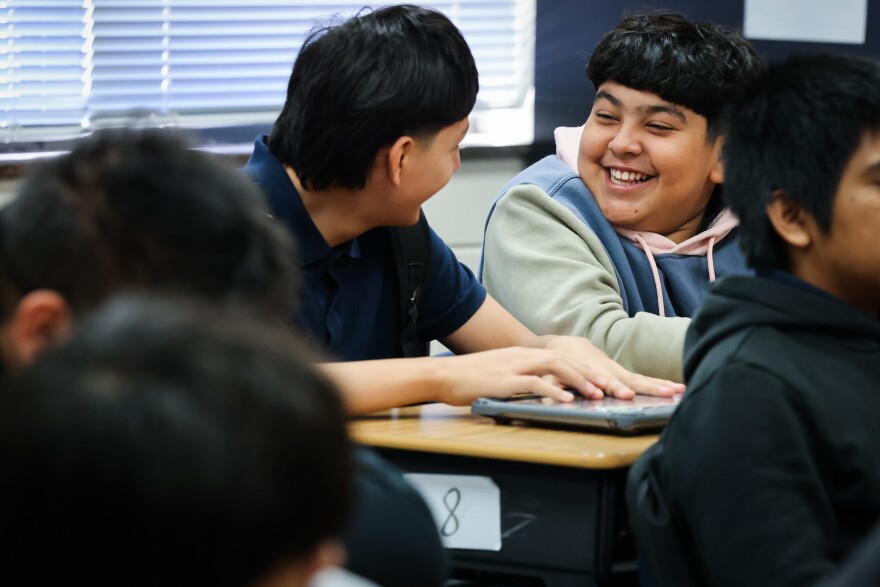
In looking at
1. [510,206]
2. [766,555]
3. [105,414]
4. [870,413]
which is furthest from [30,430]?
[510,206]

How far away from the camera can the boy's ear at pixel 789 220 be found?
5.09 ft

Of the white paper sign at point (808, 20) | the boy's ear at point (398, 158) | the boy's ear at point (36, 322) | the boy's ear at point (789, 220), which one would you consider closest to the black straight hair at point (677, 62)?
the boy's ear at point (398, 158)

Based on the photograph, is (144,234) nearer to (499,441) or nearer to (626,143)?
(499,441)

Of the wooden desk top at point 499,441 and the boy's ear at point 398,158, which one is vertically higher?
the boy's ear at point 398,158

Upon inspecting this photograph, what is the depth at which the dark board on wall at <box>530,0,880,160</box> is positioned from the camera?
3.96 m

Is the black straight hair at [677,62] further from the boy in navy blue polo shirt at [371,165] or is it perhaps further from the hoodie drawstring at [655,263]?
the boy in navy blue polo shirt at [371,165]

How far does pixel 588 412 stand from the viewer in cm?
180

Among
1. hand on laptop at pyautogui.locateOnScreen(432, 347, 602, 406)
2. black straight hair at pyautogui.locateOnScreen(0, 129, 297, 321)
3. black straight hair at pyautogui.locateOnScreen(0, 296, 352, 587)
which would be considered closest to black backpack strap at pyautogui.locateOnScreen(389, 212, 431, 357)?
hand on laptop at pyautogui.locateOnScreen(432, 347, 602, 406)

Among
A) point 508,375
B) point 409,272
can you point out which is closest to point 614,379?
point 508,375

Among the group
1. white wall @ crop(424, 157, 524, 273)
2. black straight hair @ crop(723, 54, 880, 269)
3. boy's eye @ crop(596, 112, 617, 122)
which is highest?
→ black straight hair @ crop(723, 54, 880, 269)

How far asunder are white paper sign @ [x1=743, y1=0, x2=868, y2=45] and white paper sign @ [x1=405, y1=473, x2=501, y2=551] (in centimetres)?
281

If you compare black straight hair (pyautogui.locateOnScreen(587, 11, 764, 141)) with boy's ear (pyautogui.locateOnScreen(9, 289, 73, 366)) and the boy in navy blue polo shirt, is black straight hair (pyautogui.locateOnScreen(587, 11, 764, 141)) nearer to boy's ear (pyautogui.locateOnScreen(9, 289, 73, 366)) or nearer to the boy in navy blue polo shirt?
the boy in navy blue polo shirt

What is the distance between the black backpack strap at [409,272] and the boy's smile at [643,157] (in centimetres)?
55

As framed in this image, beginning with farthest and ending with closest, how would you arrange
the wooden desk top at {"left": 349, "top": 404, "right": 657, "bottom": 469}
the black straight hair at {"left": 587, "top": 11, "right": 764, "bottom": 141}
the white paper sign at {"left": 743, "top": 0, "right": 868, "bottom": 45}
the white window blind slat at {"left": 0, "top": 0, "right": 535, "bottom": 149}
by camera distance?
the white paper sign at {"left": 743, "top": 0, "right": 868, "bottom": 45}
the white window blind slat at {"left": 0, "top": 0, "right": 535, "bottom": 149}
the black straight hair at {"left": 587, "top": 11, "right": 764, "bottom": 141}
the wooden desk top at {"left": 349, "top": 404, "right": 657, "bottom": 469}
